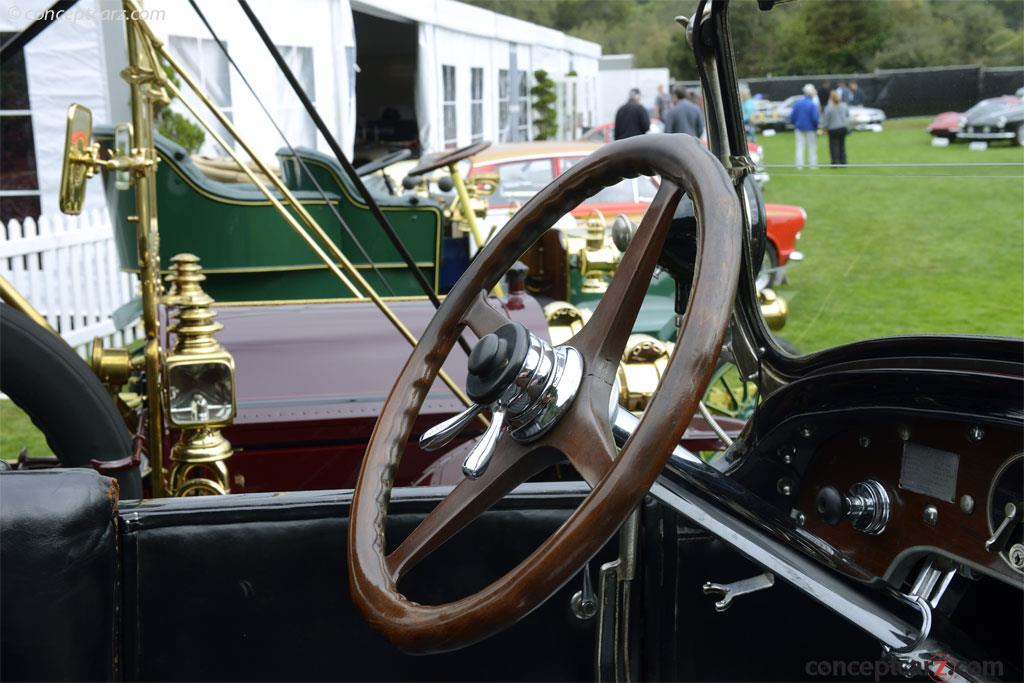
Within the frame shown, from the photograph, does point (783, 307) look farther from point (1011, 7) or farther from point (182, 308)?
point (182, 308)

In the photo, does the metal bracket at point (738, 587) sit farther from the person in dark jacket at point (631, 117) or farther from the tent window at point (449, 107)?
the person in dark jacket at point (631, 117)

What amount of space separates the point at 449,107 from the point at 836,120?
1083 cm

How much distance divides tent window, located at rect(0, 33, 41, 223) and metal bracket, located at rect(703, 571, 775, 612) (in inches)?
233

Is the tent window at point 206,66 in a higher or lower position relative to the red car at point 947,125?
higher

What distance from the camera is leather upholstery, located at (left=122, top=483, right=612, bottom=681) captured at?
4.80ft

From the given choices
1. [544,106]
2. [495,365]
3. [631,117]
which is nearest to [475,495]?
[495,365]

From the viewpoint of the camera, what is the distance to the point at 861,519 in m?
1.44

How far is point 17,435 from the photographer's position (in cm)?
446

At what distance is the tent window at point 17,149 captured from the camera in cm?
611

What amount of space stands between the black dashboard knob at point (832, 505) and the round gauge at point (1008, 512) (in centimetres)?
24

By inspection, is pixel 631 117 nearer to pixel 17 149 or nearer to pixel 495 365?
pixel 17 149

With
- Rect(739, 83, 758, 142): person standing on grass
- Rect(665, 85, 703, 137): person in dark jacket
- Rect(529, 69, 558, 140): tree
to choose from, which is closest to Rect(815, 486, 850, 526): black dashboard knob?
Rect(739, 83, 758, 142): person standing on grass

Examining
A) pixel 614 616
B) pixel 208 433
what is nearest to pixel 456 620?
pixel 614 616

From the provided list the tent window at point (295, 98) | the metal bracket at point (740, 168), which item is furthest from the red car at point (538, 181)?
the metal bracket at point (740, 168)
